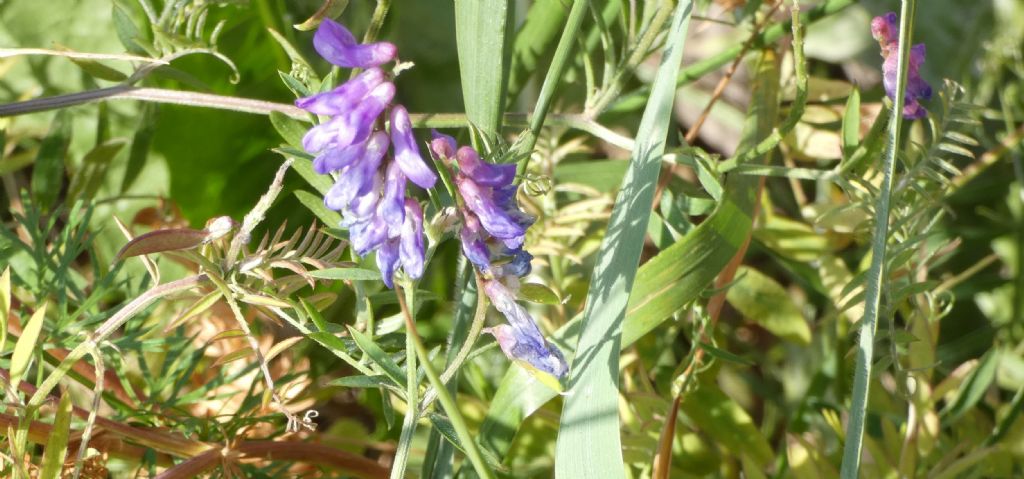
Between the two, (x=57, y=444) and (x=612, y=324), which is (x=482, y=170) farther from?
(x=57, y=444)

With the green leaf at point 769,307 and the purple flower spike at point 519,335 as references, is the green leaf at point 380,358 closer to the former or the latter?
the purple flower spike at point 519,335

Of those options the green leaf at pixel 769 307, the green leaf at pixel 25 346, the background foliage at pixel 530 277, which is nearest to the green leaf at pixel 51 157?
the background foliage at pixel 530 277

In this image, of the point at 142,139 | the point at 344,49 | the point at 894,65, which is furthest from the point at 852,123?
the point at 142,139

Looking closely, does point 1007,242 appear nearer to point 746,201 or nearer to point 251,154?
point 746,201

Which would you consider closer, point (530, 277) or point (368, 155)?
point (368, 155)

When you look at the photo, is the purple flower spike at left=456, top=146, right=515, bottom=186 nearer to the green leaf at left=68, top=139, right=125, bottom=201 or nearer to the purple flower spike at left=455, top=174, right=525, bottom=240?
the purple flower spike at left=455, top=174, right=525, bottom=240

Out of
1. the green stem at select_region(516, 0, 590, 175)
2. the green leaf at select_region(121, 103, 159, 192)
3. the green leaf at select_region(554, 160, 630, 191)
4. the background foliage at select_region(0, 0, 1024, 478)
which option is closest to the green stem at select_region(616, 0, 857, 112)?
the background foliage at select_region(0, 0, 1024, 478)
